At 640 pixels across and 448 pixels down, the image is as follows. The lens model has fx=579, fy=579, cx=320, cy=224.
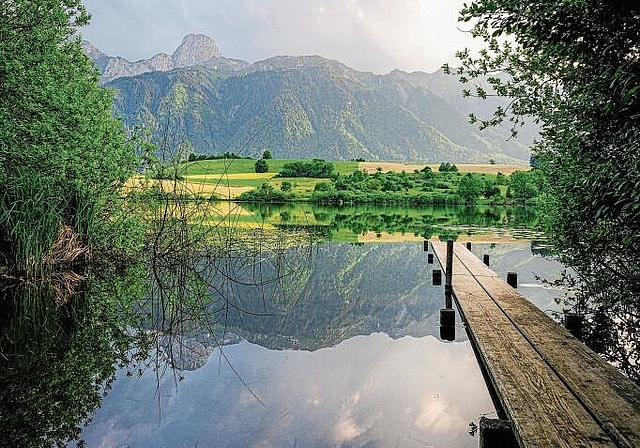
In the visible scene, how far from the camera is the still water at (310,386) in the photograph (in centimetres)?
446

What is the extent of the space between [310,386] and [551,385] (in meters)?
2.35

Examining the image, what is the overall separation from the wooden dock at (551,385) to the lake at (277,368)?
0.50m

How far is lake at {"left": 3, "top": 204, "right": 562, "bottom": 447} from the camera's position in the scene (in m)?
4.55

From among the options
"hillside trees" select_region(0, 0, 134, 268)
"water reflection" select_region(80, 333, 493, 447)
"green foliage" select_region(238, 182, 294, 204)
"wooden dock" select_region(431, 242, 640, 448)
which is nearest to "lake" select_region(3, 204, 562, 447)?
"water reflection" select_region(80, 333, 493, 447)

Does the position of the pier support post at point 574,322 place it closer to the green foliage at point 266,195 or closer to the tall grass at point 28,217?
the tall grass at point 28,217

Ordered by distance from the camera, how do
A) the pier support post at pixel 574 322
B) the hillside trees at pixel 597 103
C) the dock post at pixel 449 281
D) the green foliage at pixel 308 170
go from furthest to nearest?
the green foliage at pixel 308 170 → the dock post at pixel 449 281 → the pier support post at pixel 574 322 → the hillside trees at pixel 597 103

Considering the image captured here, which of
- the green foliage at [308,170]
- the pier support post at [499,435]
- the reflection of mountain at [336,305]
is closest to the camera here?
the pier support post at [499,435]

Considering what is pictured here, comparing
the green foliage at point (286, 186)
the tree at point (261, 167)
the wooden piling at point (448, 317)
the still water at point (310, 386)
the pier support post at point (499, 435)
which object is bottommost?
the still water at point (310, 386)

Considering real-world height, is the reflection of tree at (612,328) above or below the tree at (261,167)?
below

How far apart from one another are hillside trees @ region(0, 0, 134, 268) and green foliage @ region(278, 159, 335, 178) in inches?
1901

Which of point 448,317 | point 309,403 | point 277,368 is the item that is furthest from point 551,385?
point 448,317

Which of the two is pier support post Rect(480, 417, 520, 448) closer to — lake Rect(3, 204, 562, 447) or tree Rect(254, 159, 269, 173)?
lake Rect(3, 204, 562, 447)

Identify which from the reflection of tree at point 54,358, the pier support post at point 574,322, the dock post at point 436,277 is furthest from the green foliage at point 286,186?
the pier support post at point 574,322

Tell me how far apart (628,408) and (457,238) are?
1710 centimetres
